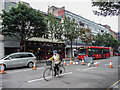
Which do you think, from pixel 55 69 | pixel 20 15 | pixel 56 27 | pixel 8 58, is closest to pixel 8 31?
pixel 20 15

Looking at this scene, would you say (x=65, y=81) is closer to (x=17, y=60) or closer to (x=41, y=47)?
(x=17, y=60)

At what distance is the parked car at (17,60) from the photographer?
1137 centimetres

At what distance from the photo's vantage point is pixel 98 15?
9883mm

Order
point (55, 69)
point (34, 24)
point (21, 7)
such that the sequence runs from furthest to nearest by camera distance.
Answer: point (34, 24) → point (21, 7) → point (55, 69)

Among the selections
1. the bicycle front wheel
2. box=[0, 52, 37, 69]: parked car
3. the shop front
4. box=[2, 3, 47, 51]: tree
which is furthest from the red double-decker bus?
Answer: the bicycle front wheel

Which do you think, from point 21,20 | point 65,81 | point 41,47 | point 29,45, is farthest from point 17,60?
point 41,47

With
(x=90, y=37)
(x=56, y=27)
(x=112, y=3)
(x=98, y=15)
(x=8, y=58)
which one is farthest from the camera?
(x=90, y=37)

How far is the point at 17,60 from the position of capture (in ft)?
39.5

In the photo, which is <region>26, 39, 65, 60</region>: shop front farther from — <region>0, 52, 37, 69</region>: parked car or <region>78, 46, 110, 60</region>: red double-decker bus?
<region>0, 52, 37, 69</region>: parked car

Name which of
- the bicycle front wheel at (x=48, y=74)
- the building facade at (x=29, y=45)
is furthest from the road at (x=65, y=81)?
the building facade at (x=29, y=45)

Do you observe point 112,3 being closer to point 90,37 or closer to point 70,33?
point 70,33

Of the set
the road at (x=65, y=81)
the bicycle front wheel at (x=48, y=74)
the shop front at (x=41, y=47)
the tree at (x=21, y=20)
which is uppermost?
the tree at (x=21, y=20)

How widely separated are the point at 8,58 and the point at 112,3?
36.7 ft

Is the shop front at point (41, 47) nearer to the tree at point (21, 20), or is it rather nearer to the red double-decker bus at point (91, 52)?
the tree at point (21, 20)
